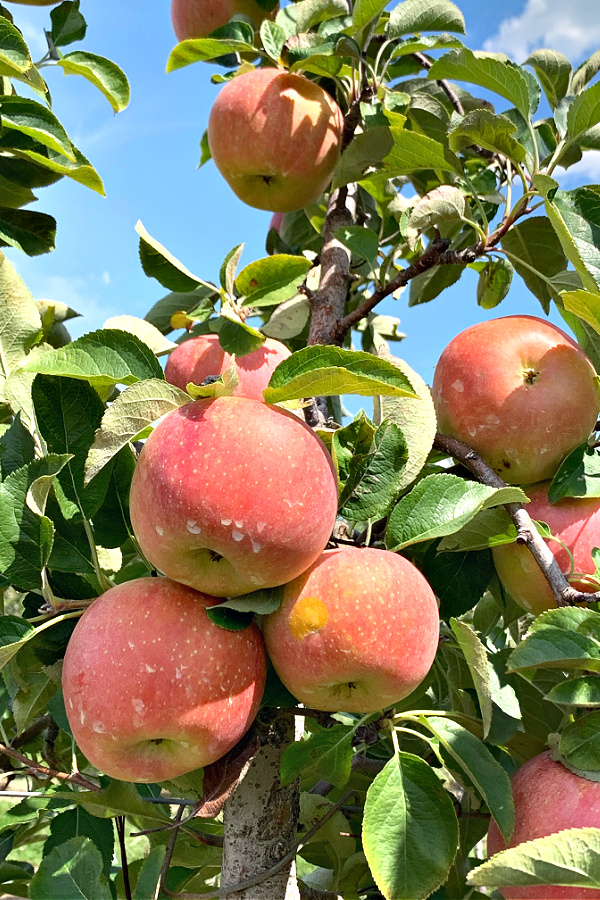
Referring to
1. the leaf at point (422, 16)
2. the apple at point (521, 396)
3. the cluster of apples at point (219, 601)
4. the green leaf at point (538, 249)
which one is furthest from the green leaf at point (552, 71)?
the cluster of apples at point (219, 601)

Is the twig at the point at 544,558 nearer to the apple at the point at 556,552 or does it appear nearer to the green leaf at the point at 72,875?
the apple at the point at 556,552

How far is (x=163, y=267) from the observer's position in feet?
3.58

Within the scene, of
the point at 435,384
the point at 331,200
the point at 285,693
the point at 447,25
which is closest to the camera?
the point at 285,693

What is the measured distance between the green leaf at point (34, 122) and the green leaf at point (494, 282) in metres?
0.82

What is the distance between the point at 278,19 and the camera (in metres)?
→ 1.53

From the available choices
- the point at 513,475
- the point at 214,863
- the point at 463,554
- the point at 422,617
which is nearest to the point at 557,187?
the point at 513,475

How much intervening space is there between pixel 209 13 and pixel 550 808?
1815 mm

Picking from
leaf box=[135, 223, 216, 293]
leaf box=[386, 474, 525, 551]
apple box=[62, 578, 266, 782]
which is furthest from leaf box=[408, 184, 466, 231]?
apple box=[62, 578, 266, 782]

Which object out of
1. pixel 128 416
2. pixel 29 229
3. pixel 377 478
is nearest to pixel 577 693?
pixel 377 478

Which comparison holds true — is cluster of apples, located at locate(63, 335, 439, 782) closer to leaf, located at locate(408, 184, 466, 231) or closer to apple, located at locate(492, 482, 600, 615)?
apple, located at locate(492, 482, 600, 615)

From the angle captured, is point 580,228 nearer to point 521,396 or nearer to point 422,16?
point 521,396

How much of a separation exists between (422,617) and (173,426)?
0.37 meters

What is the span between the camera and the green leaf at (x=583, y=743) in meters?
0.91

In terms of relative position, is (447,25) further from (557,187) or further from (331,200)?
(557,187)
